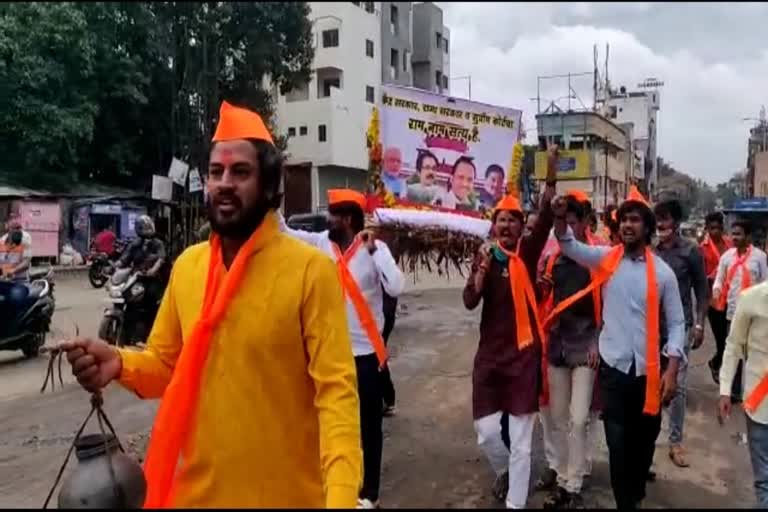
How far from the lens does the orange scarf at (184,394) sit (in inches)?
76.8

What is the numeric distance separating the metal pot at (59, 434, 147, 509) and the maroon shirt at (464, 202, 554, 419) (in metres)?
2.69

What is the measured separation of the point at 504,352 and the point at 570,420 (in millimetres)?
599

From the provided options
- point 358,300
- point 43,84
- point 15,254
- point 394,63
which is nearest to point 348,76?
point 394,63

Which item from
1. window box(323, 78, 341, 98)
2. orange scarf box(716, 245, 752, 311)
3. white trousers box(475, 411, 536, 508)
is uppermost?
window box(323, 78, 341, 98)

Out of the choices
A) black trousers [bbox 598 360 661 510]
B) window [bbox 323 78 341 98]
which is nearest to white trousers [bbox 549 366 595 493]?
black trousers [bbox 598 360 661 510]

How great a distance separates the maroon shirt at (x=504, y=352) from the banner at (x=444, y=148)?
1294 millimetres

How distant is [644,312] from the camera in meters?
4.14

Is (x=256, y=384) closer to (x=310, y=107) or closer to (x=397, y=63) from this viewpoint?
(x=397, y=63)

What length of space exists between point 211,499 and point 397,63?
4361mm

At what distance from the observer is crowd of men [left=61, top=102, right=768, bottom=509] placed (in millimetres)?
1985

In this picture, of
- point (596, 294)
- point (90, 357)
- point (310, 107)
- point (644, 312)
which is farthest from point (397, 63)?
point (90, 357)

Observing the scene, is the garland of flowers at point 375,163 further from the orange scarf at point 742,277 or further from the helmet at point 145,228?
the helmet at point 145,228

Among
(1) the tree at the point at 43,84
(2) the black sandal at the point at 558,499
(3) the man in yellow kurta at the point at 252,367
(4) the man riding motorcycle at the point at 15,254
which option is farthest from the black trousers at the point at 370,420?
(4) the man riding motorcycle at the point at 15,254

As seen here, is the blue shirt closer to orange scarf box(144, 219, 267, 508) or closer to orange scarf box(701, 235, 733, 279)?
orange scarf box(144, 219, 267, 508)
